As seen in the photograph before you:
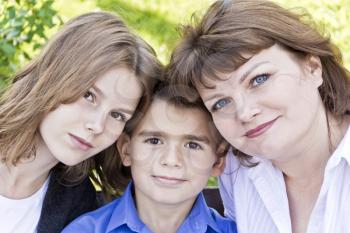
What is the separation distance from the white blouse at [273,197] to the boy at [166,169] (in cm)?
10

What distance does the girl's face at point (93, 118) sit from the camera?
2229mm

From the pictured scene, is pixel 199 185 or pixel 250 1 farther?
pixel 199 185

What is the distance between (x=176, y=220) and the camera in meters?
2.51

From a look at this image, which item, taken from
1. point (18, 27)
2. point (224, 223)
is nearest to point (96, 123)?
point (224, 223)


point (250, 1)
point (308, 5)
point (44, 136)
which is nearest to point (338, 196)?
point (250, 1)

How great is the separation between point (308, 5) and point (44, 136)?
277cm

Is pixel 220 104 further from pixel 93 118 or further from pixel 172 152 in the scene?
pixel 93 118

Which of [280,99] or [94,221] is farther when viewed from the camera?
[94,221]

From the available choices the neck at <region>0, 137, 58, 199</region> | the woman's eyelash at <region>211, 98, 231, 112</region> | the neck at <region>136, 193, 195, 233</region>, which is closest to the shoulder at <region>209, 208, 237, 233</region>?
the neck at <region>136, 193, 195, 233</region>

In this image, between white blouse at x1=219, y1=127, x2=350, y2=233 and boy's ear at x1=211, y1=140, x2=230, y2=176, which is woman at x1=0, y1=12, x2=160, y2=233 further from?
white blouse at x1=219, y1=127, x2=350, y2=233

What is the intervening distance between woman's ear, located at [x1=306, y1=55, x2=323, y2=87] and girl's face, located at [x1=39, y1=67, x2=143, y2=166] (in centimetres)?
58

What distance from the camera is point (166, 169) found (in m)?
2.32

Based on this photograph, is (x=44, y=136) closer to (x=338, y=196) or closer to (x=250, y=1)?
(x=250, y=1)

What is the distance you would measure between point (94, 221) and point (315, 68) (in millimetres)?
952
